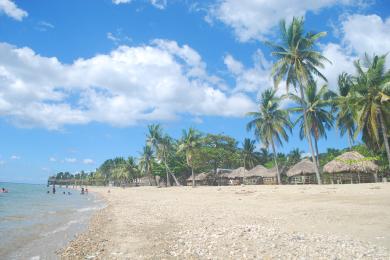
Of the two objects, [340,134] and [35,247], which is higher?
[340,134]

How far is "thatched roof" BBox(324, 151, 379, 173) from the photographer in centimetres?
2844

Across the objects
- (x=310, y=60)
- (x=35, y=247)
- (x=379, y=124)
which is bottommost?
(x=35, y=247)

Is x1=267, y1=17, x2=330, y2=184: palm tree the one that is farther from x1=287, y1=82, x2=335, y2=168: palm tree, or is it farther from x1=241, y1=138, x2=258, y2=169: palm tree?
x1=241, y1=138, x2=258, y2=169: palm tree

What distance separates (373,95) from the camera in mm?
23859

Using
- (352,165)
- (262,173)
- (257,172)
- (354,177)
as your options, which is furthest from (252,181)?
(352,165)

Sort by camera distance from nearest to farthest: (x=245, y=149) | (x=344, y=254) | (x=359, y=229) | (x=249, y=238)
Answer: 1. (x=344, y=254)
2. (x=249, y=238)
3. (x=359, y=229)
4. (x=245, y=149)

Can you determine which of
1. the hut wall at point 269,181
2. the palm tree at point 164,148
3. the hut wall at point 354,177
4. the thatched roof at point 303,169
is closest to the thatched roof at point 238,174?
the hut wall at point 269,181

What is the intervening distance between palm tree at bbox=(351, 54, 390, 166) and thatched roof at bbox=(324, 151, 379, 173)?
446 cm

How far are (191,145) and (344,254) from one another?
137 ft

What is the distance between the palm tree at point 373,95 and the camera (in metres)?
23.3

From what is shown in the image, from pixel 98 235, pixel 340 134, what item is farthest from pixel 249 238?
pixel 340 134

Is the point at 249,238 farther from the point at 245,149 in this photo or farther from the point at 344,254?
the point at 245,149

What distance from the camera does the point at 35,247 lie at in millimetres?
9961

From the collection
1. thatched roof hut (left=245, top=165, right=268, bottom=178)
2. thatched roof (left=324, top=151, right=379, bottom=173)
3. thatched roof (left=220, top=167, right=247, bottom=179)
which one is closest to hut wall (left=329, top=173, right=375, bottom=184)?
thatched roof (left=324, top=151, right=379, bottom=173)
